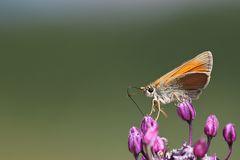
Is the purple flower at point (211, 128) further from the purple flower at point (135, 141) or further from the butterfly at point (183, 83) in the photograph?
the purple flower at point (135, 141)

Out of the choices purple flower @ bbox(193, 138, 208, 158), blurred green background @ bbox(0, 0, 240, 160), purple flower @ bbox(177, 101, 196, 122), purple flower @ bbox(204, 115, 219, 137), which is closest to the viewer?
purple flower @ bbox(193, 138, 208, 158)

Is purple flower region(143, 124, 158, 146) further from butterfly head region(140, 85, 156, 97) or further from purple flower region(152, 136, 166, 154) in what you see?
butterfly head region(140, 85, 156, 97)

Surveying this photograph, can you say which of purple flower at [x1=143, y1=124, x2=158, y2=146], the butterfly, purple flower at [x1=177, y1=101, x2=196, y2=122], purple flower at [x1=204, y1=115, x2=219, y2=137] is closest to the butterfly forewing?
the butterfly

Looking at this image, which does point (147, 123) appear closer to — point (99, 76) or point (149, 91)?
point (149, 91)

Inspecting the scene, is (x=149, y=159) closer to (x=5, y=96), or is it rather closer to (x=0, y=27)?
(x=5, y=96)

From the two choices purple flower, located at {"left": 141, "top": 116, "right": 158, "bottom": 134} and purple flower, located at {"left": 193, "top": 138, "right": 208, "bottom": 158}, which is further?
purple flower, located at {"left": 141, "top": 116, "right": 158, "bottom": 134}

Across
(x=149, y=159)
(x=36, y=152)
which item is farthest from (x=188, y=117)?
(x=36, y=152)
